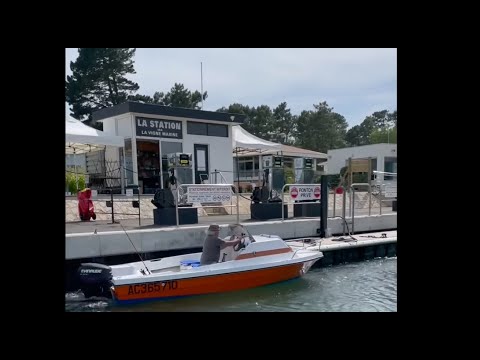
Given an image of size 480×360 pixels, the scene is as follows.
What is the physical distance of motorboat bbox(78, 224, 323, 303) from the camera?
290 inches

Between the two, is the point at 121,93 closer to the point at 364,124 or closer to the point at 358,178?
the point at 358,178

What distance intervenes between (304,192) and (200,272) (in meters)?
5.68

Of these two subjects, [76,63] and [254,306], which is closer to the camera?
[254,306]

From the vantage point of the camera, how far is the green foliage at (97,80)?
1289 inches

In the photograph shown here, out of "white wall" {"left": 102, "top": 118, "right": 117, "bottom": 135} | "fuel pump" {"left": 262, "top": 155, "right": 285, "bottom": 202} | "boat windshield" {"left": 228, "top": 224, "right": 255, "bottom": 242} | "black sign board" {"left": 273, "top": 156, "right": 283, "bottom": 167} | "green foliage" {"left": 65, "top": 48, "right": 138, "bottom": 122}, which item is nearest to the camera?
"boat windshield" {"left": 228, "top": 224, "right": 255, "bottom": 242}

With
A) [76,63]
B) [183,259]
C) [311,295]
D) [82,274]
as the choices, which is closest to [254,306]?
[311,295]

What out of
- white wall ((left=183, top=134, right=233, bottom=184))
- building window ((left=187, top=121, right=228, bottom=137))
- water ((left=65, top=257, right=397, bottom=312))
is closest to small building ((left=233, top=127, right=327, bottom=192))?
white wall ((left=183, top=134, right=233, bottom=184))

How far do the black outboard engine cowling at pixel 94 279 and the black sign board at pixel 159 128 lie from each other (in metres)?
9.49

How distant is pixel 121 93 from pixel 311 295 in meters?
30.7

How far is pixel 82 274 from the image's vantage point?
7.32 meters

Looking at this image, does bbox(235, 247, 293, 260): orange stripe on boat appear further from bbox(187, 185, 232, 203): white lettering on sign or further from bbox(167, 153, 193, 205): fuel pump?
bbox(167, 153, 193, 205): fuel pump

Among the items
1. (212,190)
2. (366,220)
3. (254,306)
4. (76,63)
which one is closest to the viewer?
(254,306)

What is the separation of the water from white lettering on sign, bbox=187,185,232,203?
296 centimetres
